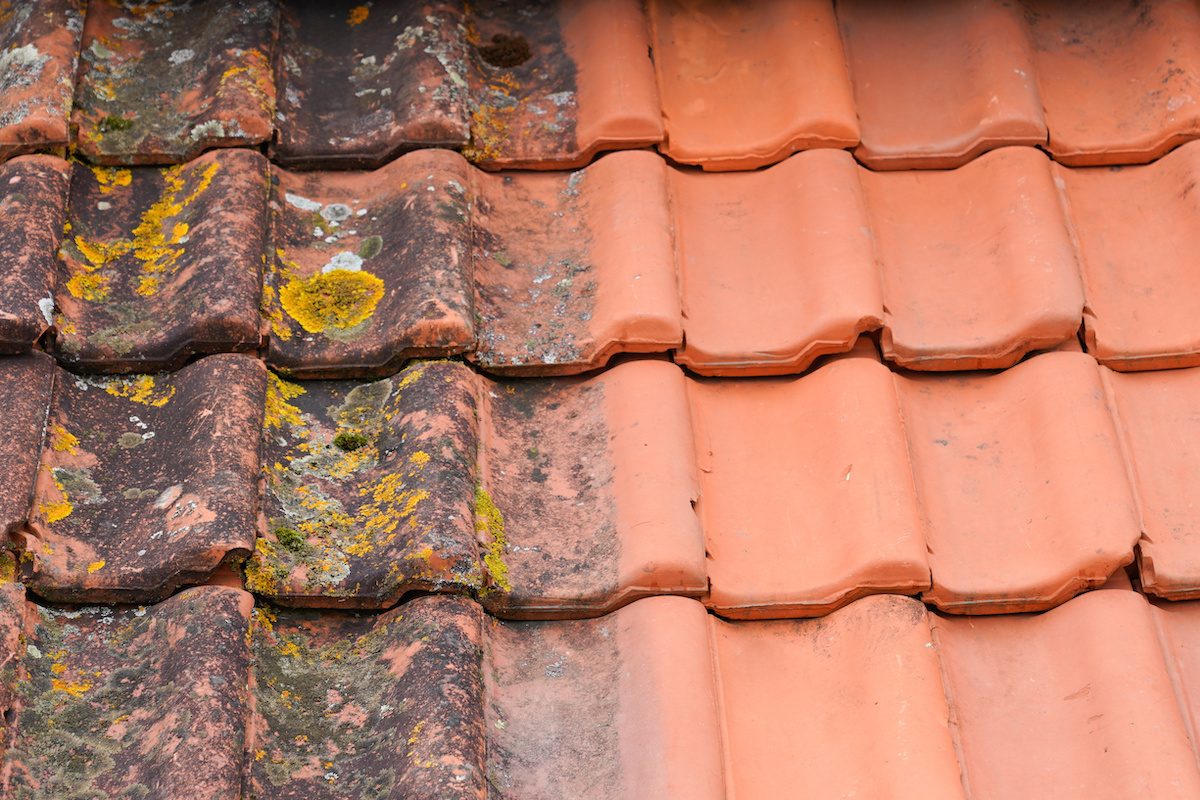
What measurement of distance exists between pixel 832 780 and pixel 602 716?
0.28 metres

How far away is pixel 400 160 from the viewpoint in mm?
2326

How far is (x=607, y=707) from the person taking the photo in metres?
1.75

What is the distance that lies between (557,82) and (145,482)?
3.45 ft

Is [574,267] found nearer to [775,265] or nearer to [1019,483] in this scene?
[775,265]

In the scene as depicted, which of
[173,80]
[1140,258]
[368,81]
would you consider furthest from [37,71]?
[1140,258]

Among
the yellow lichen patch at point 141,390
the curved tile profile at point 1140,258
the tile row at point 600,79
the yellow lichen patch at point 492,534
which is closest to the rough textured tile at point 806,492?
the yellow lichen patch at point 492,534

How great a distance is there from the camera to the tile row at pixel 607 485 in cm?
179

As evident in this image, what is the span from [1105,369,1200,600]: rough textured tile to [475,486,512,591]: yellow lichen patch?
0.83 metres

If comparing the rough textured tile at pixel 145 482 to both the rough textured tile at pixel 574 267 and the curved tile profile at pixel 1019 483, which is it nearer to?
the rough textured tile at pixel 574 267

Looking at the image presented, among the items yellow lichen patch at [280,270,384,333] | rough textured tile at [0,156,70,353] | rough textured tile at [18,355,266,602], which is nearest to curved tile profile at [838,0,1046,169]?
yellow lichen patch at [280,270,384,333]

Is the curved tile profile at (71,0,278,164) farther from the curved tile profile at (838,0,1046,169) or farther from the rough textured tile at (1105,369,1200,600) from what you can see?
the rough textured tile at (1105,369,1200,600)

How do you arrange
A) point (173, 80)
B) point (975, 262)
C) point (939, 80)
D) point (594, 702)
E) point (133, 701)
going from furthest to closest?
point (939, 80) < point (173, 80) < point (975, 262) < point (594, 702) < point (133, 701)

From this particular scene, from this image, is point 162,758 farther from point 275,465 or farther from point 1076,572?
point 1076,572

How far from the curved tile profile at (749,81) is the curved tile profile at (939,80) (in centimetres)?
6
